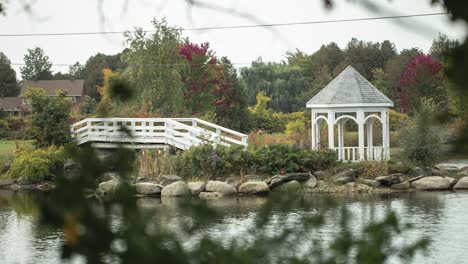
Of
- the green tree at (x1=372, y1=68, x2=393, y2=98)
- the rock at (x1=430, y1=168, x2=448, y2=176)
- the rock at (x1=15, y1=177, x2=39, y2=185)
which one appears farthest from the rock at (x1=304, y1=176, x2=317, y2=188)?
the green tree at (x1=372, y1=68, x2=393, y2=98)

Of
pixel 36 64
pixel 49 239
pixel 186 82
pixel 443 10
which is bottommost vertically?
pixel 49 239

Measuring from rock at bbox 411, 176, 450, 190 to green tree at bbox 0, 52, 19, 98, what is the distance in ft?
150

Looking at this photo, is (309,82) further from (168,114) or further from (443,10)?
(443,10)

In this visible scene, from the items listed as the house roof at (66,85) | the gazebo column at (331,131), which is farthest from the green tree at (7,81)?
the gazebo column at (331,131)

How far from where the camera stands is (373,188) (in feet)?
63.6

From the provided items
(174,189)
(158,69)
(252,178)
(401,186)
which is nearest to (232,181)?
(252,178)

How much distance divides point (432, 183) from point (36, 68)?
58562mm

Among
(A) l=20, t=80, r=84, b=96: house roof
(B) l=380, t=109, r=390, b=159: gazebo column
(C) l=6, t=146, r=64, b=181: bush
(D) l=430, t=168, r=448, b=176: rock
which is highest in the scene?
(A) l=20, t=80, r=84, b=96: house roof

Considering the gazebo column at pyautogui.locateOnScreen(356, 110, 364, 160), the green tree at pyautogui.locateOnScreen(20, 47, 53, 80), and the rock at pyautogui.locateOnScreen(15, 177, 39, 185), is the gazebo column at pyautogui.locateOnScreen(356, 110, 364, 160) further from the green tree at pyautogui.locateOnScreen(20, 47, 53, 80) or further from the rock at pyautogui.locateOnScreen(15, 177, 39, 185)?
the green tree at pyautogui.locateOnScreen(20, 47, 53, 80)

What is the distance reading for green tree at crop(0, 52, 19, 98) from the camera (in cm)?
6100

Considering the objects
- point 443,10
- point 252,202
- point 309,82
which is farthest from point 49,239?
point 309,82

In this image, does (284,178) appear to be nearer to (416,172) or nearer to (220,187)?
(220,187)

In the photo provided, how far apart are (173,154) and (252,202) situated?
5.86 meters

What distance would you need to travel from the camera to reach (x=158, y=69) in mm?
28609
